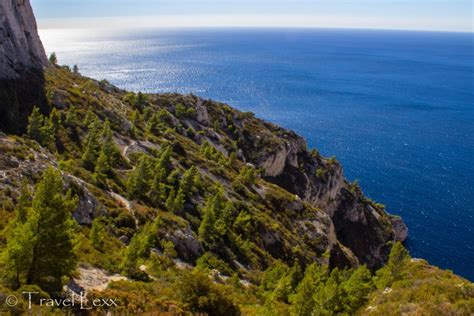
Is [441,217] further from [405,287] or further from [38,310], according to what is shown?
[38,310]

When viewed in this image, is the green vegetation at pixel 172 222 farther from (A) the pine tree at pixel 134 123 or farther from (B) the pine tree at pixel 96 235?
(B) the pine tree at pixel 96 235

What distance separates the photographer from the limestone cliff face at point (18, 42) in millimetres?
76562

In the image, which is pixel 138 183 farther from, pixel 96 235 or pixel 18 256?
pixel 18 256

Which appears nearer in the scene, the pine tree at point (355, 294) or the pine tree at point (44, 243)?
the pine tree at point (44, 243)

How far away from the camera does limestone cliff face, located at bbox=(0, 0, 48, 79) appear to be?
76562 millimetres

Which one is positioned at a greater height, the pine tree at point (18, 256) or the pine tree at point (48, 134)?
the pine tree at point (48, 134)

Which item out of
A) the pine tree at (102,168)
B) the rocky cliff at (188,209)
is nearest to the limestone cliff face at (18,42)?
the rocky cliff at (188,209)

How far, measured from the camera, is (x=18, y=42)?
83688 millimetres

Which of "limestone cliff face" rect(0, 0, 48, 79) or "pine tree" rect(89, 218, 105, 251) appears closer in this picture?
"pine tree" rect(89, 218, 105, 251)

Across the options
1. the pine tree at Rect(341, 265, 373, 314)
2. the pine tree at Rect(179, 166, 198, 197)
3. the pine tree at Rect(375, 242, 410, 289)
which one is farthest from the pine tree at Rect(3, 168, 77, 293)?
the pine tree at Rect(179, 166, 198, 197)

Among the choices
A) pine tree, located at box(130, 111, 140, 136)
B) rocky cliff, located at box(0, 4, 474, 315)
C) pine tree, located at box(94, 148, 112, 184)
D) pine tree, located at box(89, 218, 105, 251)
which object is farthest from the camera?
pine tree, located at box(130, 111, 140, 136)

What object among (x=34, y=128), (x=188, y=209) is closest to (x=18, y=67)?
(x=34, y=128)

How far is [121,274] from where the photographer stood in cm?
3431

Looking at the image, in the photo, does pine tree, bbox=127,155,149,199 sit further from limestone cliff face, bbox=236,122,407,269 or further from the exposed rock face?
limestone cliff face, bbox=236,122,407,269
